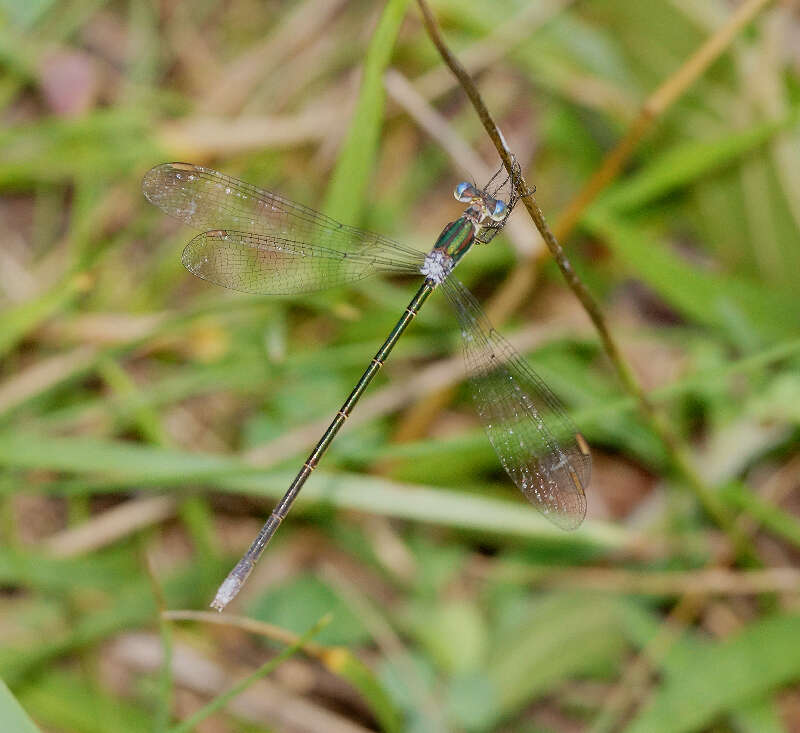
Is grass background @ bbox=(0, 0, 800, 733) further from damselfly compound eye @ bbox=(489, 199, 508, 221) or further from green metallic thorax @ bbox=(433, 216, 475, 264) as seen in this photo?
damselfly compound eye @ bbox=(489, 199, 508, 221)

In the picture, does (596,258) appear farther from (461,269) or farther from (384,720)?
(384,720)

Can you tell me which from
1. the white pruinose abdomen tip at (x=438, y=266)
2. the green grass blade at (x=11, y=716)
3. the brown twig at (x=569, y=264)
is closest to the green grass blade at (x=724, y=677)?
the brown twig at (x=569, y=264)

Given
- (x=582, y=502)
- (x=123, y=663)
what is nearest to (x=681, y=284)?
(x=582, y=502)

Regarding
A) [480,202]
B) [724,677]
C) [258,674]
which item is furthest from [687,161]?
[258,674]

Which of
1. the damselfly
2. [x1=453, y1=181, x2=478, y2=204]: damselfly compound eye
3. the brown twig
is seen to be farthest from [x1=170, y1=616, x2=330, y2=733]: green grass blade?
[x1=453, y1=181, x2=478, y2=204]: damselfly compound eye

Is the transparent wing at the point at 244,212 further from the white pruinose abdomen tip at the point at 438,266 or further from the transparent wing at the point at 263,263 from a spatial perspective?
→ the white pruinose abdomen tip at the point at 438,266

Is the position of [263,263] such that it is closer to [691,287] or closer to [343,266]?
[343,266]

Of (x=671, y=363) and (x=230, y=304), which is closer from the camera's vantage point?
(x=230, y=304)
